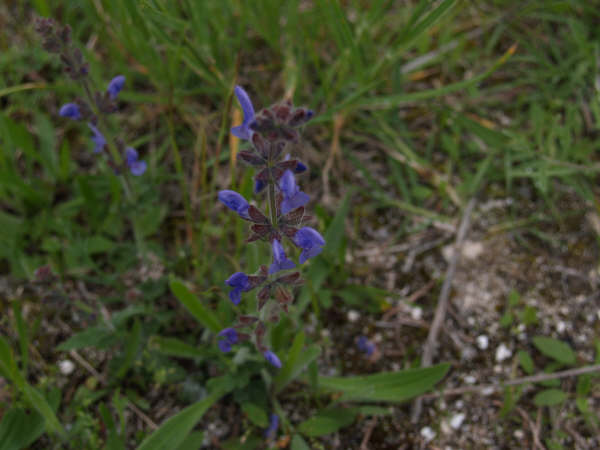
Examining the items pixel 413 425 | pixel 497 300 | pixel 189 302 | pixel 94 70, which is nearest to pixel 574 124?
pixel 497 300

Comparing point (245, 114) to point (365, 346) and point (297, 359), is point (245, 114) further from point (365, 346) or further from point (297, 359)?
point (365, 346)

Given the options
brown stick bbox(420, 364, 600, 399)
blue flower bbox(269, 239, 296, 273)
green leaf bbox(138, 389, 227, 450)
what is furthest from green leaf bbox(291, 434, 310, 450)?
blue flower bbox(269, 239, 296, 273)

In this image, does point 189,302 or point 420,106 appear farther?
point 420,106

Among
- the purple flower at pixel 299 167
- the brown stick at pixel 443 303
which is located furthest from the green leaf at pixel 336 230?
the purple flower at pixel 299 167

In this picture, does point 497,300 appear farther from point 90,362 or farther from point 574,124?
point 90,362

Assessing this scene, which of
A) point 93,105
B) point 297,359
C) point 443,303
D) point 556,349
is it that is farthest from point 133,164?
point 556,349

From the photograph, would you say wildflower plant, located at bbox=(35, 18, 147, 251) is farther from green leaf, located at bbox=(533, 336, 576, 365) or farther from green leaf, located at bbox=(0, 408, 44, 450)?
green leaf, located at bbox=(533, 336, 576, 365)
